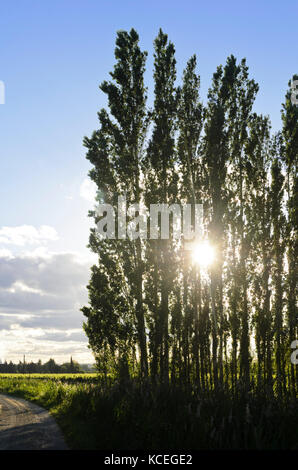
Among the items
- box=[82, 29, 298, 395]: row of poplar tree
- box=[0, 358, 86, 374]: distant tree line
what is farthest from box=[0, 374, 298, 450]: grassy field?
box=[0, 358, 86, 374]: distant tree line

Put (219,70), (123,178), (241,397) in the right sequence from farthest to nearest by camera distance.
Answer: (219,70) < (123,178) < (241,397)

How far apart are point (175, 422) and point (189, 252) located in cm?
1135

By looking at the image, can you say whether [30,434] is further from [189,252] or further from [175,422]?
[189,252]

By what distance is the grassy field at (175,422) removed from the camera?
7.95 metres

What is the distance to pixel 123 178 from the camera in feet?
67.8

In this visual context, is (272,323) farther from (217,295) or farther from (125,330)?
(125,330)

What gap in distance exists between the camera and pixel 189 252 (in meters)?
19.9

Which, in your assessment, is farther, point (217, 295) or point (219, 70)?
point (219, 70)

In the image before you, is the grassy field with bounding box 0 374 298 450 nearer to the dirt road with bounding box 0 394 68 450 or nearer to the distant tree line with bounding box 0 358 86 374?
the dirt road with bounding box 0 394 68 450

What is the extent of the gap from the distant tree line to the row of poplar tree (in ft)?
345

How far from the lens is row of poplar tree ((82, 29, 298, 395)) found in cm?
1906

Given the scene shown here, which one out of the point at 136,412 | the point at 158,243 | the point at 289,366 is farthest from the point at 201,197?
the point at 136,412
